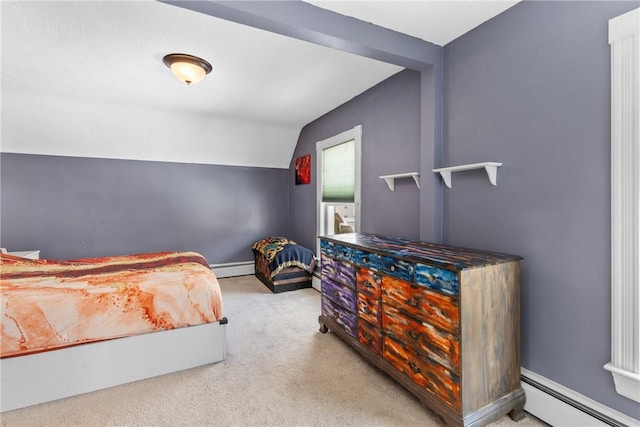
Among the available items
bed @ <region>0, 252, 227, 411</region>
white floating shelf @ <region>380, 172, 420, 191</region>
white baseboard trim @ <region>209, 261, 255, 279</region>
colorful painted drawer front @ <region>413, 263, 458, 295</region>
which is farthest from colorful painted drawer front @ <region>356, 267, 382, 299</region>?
white baseboard trim @ <region>209, 261, 255, 279</region>

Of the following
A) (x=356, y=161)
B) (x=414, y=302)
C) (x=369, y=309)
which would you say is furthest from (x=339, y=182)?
(x=414, y=302)

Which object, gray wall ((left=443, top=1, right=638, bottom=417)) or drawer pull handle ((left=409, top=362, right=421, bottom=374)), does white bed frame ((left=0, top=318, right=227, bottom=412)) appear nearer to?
drawer pull handle ((left=409, top=362, right=421, bottom=374))

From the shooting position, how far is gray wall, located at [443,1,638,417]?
1522mm

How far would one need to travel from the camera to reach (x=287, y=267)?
418 centimetres

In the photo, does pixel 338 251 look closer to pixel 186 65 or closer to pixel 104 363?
pixel 104 363

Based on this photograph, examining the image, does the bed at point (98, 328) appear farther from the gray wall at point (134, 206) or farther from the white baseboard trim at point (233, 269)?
the white baseboard trim at point (233, 269)

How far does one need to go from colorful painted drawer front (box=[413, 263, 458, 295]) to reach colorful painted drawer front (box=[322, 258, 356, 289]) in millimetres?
694

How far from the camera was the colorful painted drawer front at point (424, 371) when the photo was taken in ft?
5.27

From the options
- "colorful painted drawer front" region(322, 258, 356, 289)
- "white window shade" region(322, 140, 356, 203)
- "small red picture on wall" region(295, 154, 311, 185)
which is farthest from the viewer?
"small red picture on wall" region(295, 154, 311, 185)

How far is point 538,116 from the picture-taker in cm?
177

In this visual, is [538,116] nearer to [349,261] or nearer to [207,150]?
[349,261]

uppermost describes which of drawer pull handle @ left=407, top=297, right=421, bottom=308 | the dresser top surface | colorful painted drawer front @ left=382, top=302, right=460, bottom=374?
the dresser top surface

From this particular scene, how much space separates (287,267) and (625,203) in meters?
3.46

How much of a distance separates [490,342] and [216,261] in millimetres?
4335
